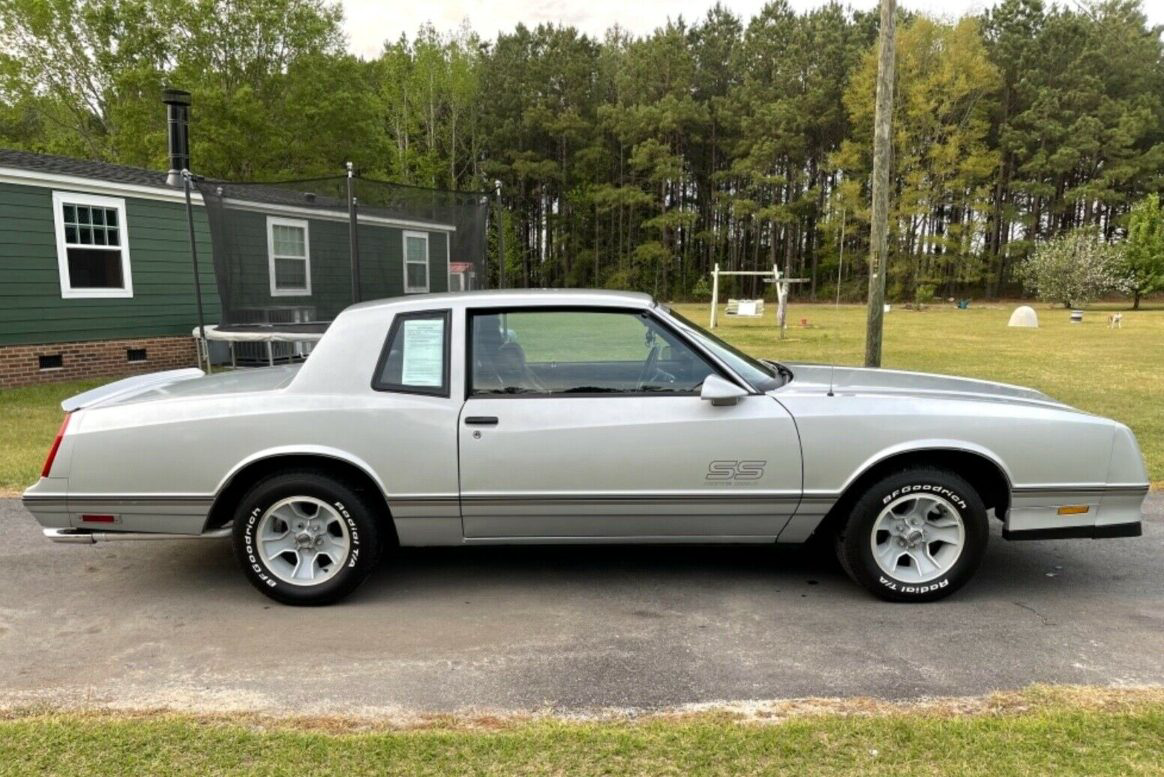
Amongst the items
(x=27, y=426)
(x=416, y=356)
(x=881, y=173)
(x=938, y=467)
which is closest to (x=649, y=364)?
(x=416, y=356)

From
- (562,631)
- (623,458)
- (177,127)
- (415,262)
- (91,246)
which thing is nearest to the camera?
(562,631)

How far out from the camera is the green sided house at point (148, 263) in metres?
9.87

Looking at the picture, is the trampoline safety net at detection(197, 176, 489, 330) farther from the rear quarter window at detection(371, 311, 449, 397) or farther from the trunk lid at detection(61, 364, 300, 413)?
the rear quarter window at detection(371, 311, 449, 397)

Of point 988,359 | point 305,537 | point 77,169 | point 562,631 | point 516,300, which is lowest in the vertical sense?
point 562,631

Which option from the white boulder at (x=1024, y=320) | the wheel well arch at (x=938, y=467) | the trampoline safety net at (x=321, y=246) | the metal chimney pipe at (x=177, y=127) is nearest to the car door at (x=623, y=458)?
the wheel well arch at (x=938, y=467)

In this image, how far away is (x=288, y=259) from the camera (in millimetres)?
10289

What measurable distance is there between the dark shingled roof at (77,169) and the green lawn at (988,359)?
3.22m

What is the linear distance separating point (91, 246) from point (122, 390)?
10008 millimetres

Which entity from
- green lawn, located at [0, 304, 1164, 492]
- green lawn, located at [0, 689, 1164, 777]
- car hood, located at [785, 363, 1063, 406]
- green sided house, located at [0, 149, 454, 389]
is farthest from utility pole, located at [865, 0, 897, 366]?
green lawn, located at [0, 689, 1164, 777]

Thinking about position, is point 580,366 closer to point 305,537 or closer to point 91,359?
point 305,537

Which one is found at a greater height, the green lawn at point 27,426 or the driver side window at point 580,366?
the driver side window at point 580,366

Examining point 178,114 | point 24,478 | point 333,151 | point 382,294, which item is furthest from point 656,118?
point 24,478

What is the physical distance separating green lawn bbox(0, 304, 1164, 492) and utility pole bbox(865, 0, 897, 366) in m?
2.62

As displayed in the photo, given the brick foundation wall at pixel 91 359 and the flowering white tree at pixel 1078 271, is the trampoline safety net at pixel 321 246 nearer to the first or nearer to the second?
the brick foundation wall at pixel 91 359
